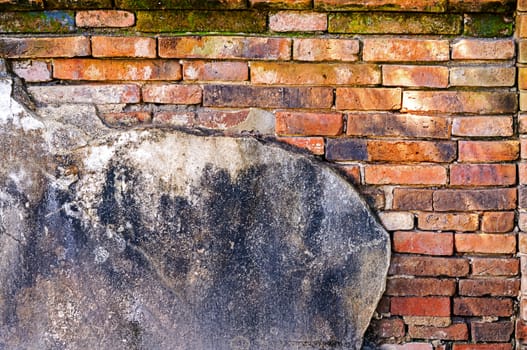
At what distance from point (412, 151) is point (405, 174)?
0.30ft

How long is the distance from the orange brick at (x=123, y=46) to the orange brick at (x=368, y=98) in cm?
74

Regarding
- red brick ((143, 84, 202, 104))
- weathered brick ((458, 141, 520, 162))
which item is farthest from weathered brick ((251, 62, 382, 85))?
weathered brick ((458, 141, 520, 162))

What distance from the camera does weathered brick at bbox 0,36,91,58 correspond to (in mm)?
2146

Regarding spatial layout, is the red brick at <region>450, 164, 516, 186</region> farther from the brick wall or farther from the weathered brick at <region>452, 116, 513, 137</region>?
the weathered brick at <region>452, 116, 513, 137</region>

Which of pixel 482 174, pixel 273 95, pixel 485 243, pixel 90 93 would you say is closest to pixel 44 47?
pixel 90 93

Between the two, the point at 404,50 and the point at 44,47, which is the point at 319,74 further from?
the point at 44,47

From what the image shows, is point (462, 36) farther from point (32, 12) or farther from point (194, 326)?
point (32, 12)

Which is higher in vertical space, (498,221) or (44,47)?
(44,47)

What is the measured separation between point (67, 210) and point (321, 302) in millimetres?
1039

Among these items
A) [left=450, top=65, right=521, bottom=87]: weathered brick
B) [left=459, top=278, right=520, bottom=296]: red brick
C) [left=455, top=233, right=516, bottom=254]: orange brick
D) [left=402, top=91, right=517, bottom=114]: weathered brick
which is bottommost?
[left=459, top=278, right=520, bottom=296]: red brick

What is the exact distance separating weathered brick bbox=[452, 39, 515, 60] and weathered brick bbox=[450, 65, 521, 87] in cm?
4

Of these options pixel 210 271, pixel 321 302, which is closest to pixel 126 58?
pixel 210 271

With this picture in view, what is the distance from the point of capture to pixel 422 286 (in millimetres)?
2186

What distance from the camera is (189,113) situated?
2.16 meters
